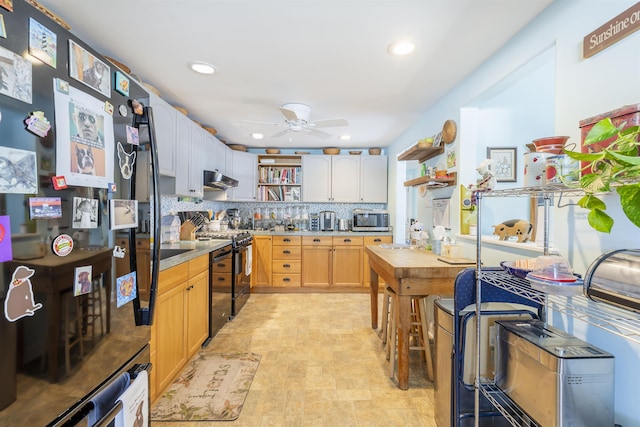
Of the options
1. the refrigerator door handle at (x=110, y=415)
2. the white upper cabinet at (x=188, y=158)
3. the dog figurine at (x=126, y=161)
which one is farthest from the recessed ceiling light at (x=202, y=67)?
the refrigerator door handle at (x=110, y=415)

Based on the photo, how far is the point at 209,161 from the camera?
3.56 meters

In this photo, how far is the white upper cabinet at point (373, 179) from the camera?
15.6ft

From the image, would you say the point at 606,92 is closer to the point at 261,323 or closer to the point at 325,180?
the point at 261,323

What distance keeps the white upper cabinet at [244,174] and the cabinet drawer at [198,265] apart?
6.55 feet

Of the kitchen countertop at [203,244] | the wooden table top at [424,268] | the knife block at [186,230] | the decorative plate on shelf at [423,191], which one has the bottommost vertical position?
the wooden table top at [424,268]

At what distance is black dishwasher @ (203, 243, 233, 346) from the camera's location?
266 cm

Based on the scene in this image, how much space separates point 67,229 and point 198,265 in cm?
163

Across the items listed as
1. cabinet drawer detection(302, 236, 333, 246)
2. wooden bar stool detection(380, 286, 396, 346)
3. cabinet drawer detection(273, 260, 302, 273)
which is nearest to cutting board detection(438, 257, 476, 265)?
wooden bar stool detection(380, 286, 396, 346)

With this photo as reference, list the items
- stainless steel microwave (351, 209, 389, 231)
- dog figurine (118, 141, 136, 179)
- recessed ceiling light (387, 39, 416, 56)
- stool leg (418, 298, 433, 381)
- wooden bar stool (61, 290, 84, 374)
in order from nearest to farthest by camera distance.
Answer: wooden bar stool (61, 290, 84, 374)
dog figurine (118, 141, 136, 179)
recessed ceiling light (387, 39, 416, 56)
stool leg (418, 298, 433, 381)
stainless steel microwave (351, 209, 389, 231)

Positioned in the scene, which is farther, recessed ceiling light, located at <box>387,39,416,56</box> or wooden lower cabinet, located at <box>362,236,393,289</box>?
wooden lower cabinet, located at <box>362,236,393,289</box>

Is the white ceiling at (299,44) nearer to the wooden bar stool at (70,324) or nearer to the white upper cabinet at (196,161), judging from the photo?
the white upper cabinet at (196,161)

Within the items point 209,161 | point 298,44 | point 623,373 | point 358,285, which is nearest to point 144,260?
point 298,44

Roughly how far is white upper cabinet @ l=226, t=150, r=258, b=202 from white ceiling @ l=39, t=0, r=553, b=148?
59.3 inches

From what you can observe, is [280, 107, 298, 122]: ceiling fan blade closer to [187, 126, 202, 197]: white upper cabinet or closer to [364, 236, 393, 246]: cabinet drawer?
[187, 126, 202, 197]: white upper cabinet
